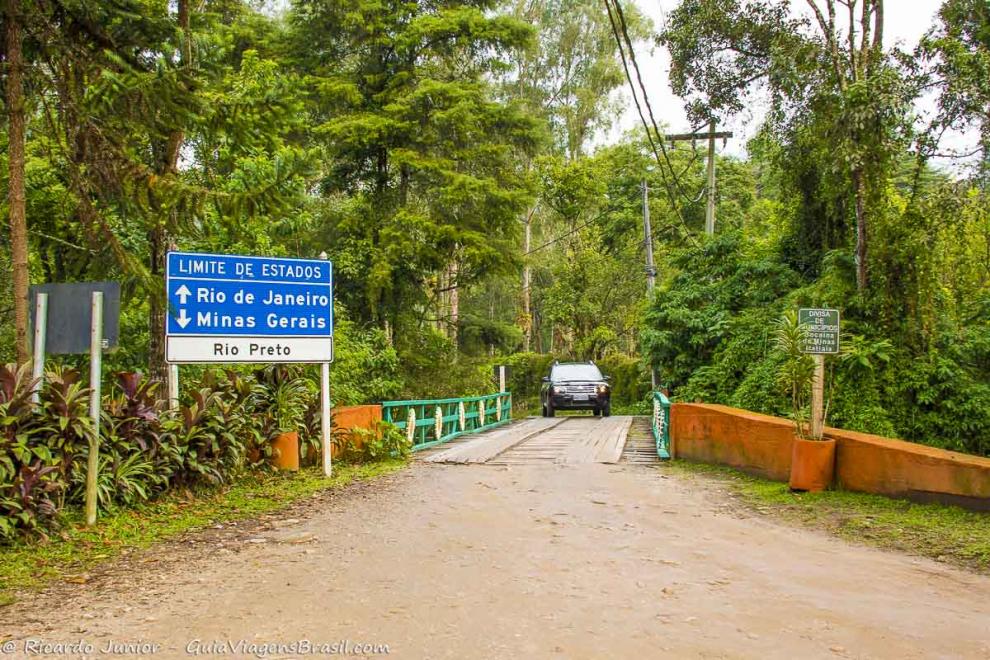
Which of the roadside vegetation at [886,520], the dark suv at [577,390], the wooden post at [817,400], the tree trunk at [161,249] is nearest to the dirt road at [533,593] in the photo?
the roadside vegetation at [886,520]

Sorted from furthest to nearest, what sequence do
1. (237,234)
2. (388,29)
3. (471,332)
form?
(471,332) → (388,29) → (237,234)

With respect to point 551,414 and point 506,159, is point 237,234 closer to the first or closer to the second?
point 506,159

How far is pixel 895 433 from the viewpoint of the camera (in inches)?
539

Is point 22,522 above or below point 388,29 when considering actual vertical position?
below

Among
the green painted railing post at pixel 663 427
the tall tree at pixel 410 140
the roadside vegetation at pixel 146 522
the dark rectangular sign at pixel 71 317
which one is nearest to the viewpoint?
the roadside vegetation at pixel 146 522

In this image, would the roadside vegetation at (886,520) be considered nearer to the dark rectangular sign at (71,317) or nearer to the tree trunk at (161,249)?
the dark rectangular sign at (71,317)

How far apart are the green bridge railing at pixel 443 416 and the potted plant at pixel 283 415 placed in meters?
2.38

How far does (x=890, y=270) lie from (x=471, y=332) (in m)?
13.5

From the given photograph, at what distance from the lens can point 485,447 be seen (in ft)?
45.7

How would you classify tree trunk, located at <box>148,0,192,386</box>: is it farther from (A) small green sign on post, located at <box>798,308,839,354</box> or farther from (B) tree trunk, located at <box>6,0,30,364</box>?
(A) small green sign on post, located at <box>798,308,839,354</box>

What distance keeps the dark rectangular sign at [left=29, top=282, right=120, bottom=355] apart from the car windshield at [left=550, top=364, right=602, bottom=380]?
59.9 ft

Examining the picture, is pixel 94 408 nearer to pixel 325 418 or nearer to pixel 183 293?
pixel 183 293

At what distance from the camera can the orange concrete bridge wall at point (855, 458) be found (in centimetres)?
738

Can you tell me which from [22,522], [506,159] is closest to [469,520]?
[22,522]
